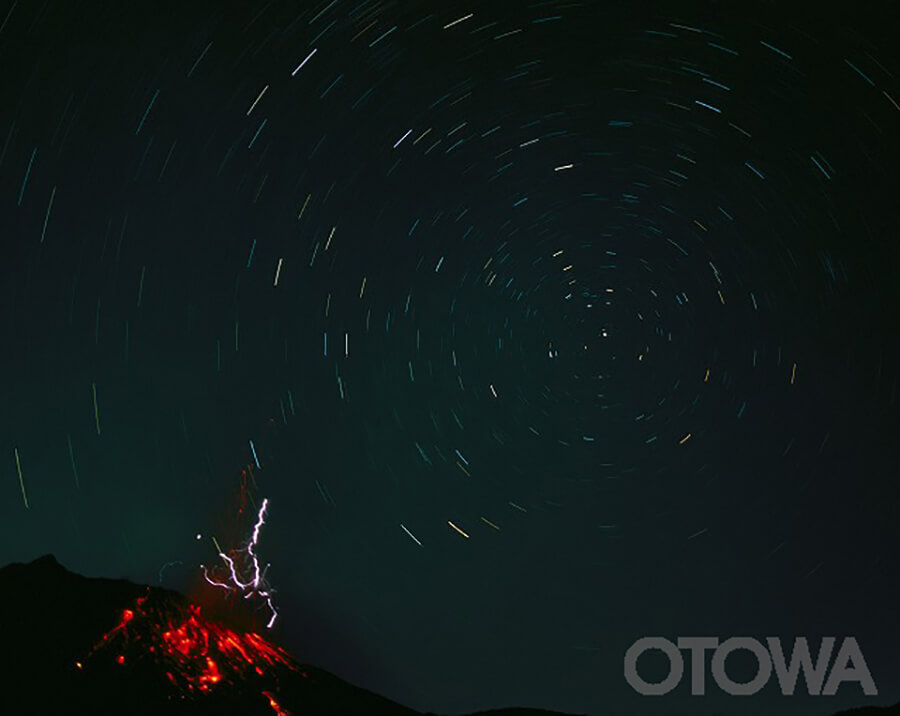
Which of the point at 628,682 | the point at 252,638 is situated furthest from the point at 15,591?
the point at 628,682

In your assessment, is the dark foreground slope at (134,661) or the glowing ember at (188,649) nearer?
the dark foreground slope at (134,661)

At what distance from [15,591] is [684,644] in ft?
172

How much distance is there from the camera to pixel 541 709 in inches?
2498

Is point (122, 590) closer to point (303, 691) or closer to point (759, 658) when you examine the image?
point (303, 691)

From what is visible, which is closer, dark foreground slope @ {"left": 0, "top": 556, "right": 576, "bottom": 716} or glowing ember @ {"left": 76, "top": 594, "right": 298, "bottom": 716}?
dark foreground slope @ {"left": 0, "top": 556, "right": 576, "bottom": 716}

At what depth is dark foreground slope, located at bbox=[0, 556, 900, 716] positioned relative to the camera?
46406mm

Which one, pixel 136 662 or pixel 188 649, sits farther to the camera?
pixel 188 649

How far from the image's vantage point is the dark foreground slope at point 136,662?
152 feet

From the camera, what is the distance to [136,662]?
166 ft

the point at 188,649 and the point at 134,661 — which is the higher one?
the point at 188,649

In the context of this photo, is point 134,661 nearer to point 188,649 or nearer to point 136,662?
point 136,662

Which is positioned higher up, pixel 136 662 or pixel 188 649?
pixel 188 649

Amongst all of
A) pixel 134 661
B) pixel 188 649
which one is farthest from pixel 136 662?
pixel 188 649

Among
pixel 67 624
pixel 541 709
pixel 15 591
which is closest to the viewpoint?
pixel 67 624
